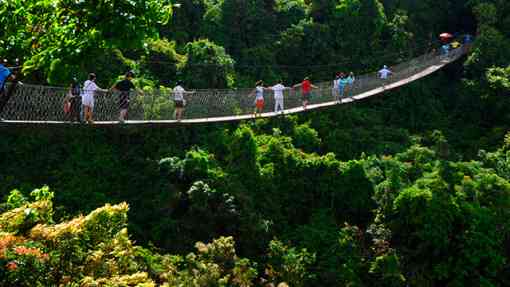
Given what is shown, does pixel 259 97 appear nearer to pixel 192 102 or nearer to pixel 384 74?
pixel 192 102

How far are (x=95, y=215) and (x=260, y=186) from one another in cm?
676

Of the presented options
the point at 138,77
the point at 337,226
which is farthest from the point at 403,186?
the point at 138,77

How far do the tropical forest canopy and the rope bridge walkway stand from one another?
406mm

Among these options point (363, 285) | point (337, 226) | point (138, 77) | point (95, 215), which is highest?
point (138, 77)

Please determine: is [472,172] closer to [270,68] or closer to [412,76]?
[412,76]

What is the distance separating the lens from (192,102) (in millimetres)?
12570

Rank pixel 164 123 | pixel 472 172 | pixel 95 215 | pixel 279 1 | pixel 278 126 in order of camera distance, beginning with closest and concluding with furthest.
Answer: pixel 95 215, pixel 164 123, pixel 472 172, pixel 278 126, pixel 279 1

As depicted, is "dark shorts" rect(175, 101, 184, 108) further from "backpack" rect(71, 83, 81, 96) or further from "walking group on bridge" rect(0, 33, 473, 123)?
"backpack" rect(71, 83, 81, 96)

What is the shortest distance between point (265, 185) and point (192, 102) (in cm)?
225

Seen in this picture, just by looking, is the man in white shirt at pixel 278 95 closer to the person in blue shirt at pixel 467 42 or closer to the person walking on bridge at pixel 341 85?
the person walking on bridge at pixel 341 85

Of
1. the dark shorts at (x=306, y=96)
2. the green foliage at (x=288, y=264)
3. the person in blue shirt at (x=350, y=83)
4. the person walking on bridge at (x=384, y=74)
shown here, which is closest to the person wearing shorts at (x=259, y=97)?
the dark shorts at (x=306, y=96)

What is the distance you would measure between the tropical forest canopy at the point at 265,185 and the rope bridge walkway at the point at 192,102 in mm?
406

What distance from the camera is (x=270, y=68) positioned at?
Answer: 17094 mm

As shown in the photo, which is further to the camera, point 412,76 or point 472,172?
point 412,76
